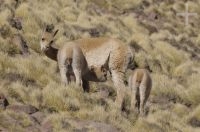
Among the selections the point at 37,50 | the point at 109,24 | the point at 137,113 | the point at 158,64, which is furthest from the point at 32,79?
the point at 109,24

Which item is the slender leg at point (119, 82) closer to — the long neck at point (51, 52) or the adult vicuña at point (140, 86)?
the adult vicuña at point (140, 86)

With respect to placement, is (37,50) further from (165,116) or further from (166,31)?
(166,31)

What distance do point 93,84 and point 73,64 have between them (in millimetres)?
3466

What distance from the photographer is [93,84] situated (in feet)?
51.2

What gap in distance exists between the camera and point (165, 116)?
1423 centimetres

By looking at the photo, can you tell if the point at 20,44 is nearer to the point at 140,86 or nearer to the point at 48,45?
the point at 48,45

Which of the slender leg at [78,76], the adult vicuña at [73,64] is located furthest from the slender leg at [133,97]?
the slender leg at [78,76]

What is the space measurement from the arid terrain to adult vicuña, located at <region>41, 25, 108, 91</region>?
350 millimetres

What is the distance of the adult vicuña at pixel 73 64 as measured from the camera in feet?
40.0

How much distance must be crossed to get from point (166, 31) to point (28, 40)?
1432cm

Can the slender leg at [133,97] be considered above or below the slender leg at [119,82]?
below

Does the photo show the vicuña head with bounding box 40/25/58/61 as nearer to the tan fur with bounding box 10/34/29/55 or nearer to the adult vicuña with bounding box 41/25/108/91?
the adult vicuña with bounding box 41/25/108/91

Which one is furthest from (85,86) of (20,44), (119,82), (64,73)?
(20,44)

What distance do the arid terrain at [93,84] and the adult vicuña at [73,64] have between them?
0.35m
